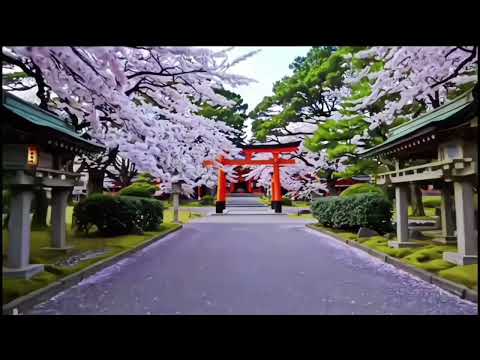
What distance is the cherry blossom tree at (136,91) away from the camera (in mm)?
5922

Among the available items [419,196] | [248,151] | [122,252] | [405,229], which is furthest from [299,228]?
[248,151]

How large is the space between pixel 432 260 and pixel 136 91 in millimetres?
9335

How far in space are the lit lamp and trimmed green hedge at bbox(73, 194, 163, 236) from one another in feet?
16.2

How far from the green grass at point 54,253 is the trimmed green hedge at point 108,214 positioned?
13.4 inches

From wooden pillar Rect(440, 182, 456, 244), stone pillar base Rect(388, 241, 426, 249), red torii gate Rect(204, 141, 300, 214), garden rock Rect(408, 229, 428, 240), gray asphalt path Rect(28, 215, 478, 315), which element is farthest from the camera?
red torii gate Rect(204, 141, 300, 214)

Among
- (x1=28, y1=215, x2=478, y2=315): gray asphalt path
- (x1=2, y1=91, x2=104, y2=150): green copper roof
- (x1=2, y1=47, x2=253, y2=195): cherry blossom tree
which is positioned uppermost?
(x1=2, y1=47, x2=253, y2=195): cherry blossom tree

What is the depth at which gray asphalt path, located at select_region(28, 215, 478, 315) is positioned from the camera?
4699mm

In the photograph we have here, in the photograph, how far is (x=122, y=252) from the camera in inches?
332

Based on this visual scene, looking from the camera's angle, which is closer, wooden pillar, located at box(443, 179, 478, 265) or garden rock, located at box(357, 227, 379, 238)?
wooden pillar, located at box(443, 179, 478, 265)

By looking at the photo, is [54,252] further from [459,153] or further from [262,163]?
[262,163]

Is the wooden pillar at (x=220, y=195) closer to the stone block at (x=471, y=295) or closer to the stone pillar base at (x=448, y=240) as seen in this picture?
the stone pillar base at (x=448, y=240)

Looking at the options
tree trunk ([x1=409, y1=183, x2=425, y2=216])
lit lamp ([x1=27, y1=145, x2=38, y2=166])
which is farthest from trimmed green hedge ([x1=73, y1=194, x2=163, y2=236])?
tree trunk ([x1=409, y1=183, x2=425, y2=216])

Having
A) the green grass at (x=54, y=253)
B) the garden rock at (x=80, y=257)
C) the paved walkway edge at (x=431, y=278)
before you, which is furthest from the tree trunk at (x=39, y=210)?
the paved walkway edge at (x=431, y=278)

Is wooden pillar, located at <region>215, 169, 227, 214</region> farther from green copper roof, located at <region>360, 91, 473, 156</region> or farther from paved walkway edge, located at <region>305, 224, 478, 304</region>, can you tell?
green copper roof, located at <region>360, 91, 473, 156</region>
